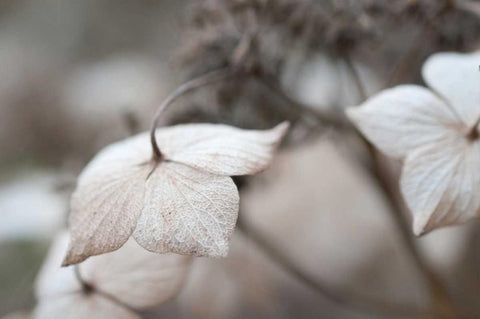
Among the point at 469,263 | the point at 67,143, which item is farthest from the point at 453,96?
the point at 67,143

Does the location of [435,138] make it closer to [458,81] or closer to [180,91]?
[458,81]

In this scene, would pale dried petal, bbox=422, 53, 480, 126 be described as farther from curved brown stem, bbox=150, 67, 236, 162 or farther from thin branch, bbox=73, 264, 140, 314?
thin branch, bbox=73, 264, 140, 314

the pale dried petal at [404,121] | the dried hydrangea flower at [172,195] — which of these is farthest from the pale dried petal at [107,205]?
the pale dried petal at [404,121]

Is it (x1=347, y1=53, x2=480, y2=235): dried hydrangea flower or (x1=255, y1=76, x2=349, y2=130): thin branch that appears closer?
(x1=347, y1=53, x2=480, y2=235): dried hydrangea flower

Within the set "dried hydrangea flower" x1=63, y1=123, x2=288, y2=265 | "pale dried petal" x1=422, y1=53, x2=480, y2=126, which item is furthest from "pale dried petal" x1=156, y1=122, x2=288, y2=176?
"pale dried petal" x1=422, y1=53, x2=480, y2=126

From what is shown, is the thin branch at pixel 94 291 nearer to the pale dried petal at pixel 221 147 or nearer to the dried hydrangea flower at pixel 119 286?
the dried hydrangea flower at pixel 119 286

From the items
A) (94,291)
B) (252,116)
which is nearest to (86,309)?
(94,291)
